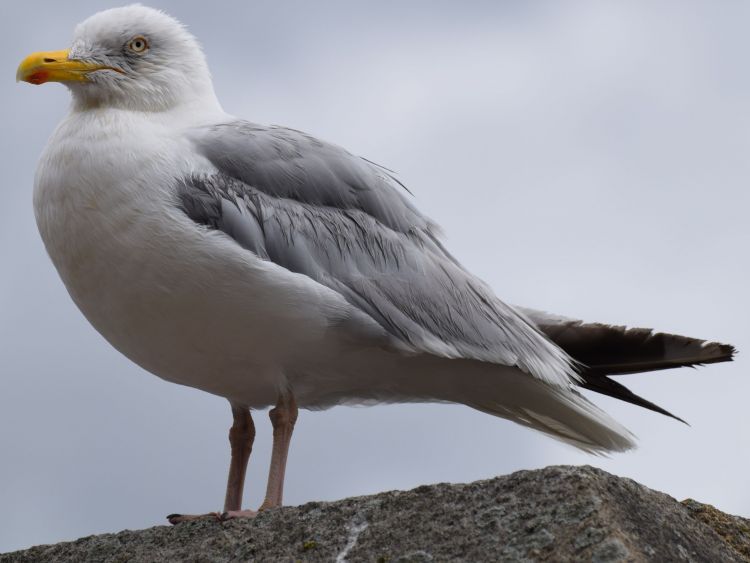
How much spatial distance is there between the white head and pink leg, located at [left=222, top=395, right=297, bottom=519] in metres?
1.73

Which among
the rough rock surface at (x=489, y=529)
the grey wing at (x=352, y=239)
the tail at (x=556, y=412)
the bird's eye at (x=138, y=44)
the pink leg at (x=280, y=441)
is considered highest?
the bird's eye at (x=138, y=44)

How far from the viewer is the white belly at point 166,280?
211 inches

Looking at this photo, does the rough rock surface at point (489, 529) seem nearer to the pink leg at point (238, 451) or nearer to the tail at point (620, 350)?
the tail at point (620, 350)

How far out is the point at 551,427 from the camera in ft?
21.0

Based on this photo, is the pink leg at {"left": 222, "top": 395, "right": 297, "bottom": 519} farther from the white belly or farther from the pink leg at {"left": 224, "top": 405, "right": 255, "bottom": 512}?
the pink leg at {"left": 224, "top": 405, "right": 255, "bottom": 512}

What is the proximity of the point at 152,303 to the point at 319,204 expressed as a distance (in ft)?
3.40

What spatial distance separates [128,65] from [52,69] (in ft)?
1.29

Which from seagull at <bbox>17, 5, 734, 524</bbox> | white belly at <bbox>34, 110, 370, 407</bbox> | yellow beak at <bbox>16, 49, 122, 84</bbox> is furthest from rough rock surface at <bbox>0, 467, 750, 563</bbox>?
yellow beak at <bbox>16, 49, 122, 84</bbox>

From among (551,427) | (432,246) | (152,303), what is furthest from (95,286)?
(551,427)

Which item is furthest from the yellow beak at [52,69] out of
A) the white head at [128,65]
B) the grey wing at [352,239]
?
the grey wing at [352,239]

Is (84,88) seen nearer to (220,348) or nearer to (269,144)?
(269,144)

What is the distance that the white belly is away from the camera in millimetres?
5355

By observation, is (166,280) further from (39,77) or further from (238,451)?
(39,77)

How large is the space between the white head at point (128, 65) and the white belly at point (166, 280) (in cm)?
49
